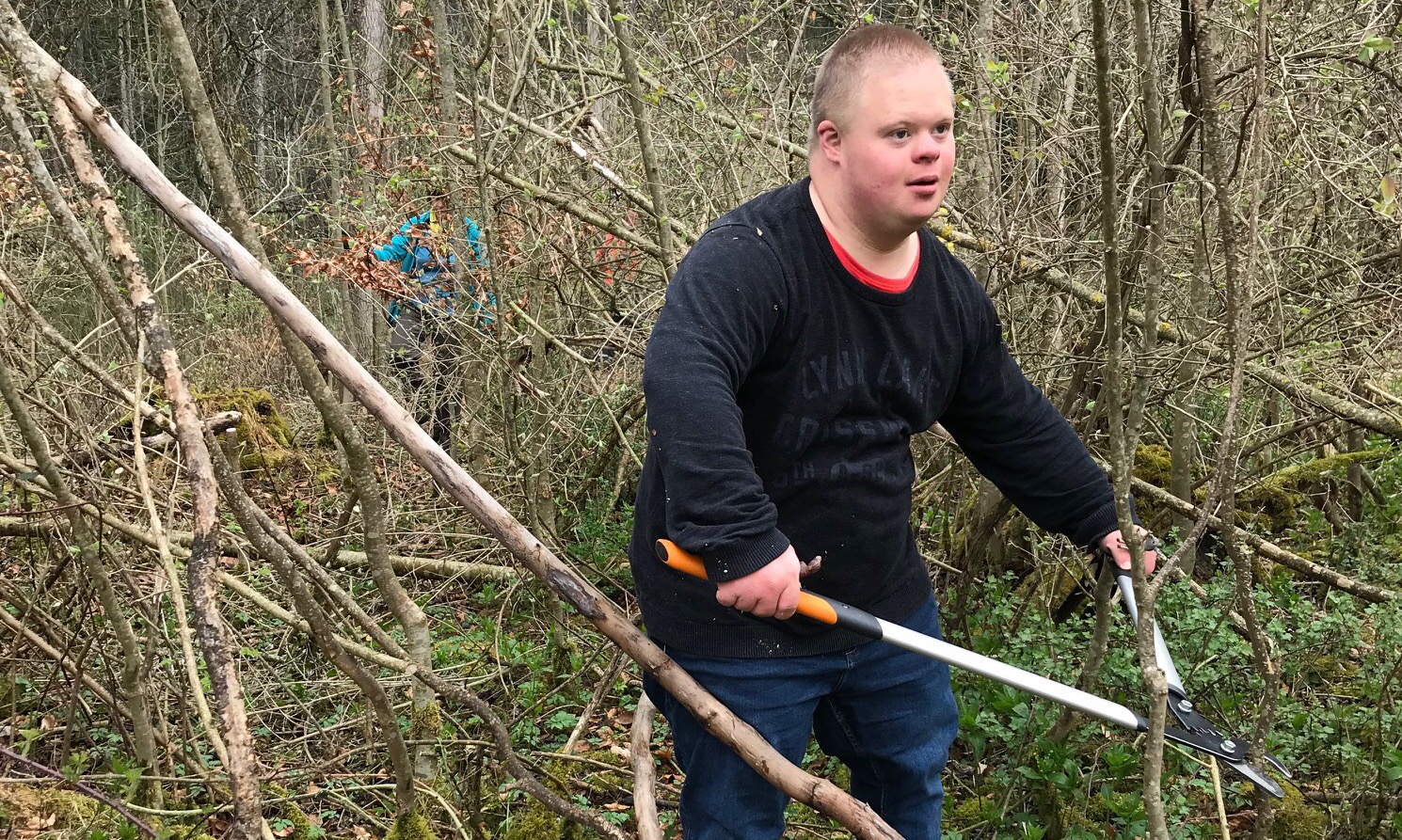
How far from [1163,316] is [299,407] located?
6881 mm

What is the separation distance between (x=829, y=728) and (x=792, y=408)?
875mm

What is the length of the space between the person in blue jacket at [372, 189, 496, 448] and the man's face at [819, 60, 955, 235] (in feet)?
9.53

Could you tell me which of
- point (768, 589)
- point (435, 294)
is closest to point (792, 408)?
point (768, 589)

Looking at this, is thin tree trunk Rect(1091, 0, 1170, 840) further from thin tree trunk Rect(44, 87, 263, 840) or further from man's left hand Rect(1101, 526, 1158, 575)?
thin tree trunk Rect(44, 87, 263, 840)

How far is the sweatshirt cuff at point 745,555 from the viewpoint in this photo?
2.08 m

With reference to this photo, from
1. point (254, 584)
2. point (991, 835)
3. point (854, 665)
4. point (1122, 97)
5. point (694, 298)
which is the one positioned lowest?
point (991, 835)

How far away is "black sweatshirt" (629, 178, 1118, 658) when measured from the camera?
2.09 meters

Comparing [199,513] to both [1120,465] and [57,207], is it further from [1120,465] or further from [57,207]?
[1120,465]

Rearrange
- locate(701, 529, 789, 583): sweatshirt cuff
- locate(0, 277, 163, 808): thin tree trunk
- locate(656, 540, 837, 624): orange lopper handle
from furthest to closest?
1. locate(0, 277, 163, 808): thin tree trunk
2. locate(656, 540, 837, 624): orange lopper handle
3. locate(701, 529, 789, 583): sweatshirt cuff

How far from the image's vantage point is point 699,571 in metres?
2.18

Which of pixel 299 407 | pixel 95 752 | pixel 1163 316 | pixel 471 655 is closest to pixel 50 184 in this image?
pixel 95 752

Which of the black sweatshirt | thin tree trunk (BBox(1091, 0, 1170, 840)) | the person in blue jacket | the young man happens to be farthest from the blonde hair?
the person in blue jacket

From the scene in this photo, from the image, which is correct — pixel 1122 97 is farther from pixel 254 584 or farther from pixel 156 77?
pixel 156 77

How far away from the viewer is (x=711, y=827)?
2428 millimetres
